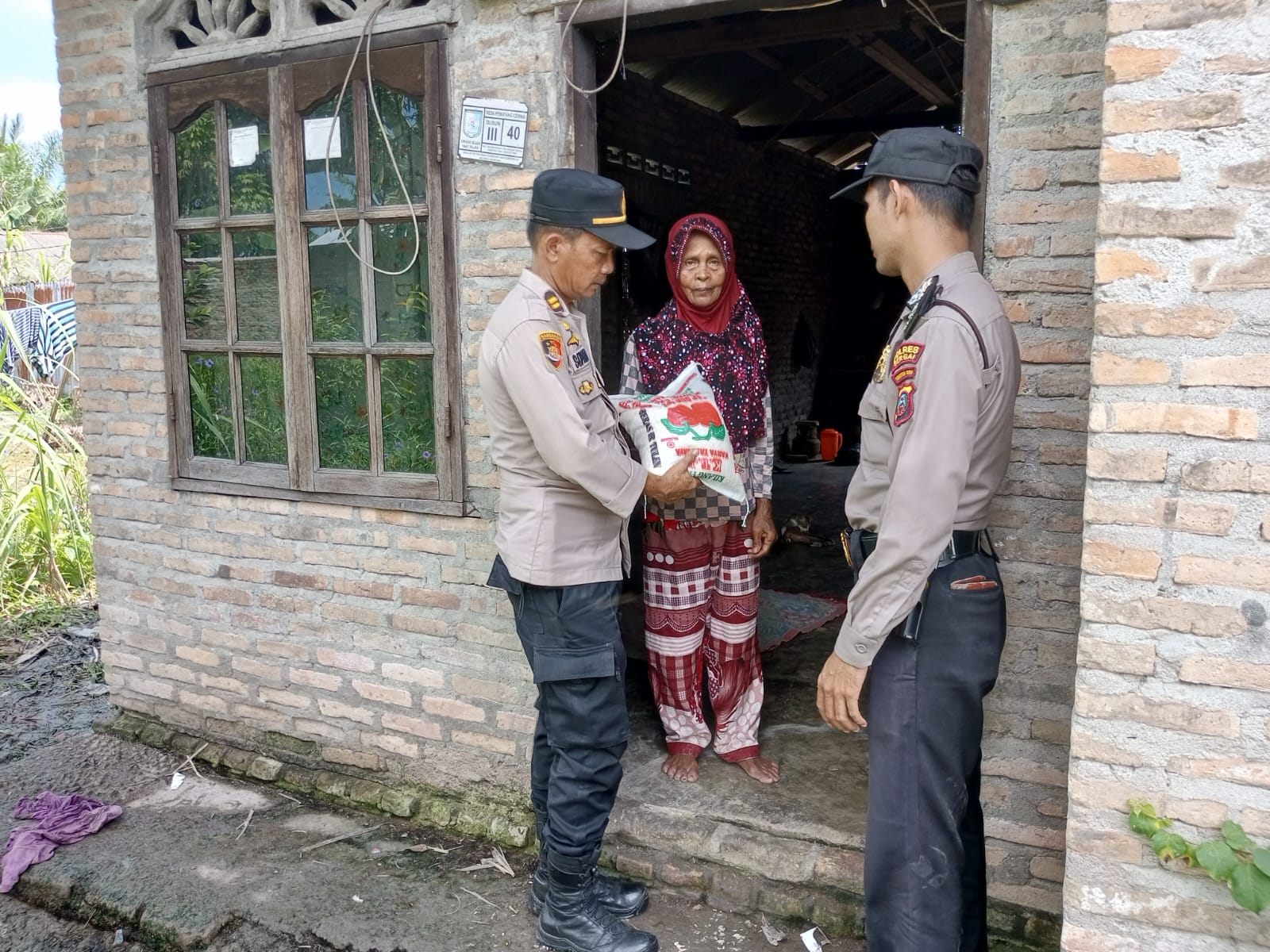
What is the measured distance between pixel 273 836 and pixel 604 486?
1.91 meters

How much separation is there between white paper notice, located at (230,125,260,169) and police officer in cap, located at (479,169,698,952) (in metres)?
1.51

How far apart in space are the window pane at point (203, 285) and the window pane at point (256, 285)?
80mm

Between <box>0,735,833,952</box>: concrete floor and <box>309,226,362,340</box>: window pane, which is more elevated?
<box>309,226,362,340</box>: window pane

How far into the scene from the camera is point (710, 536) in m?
3.38

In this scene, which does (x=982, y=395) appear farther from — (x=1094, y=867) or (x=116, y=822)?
(x=116, y=822)

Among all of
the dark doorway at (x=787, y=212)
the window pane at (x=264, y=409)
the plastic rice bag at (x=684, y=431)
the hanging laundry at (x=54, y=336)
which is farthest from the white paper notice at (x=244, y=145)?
the hanging laundry at (x=54, y=336)

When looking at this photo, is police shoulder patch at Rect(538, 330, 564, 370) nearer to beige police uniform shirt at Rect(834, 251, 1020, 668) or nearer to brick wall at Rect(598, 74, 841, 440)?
beige police uniform shirt at Rect(834, 251, 1020, 668)

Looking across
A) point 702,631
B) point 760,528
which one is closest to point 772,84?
point 760,528

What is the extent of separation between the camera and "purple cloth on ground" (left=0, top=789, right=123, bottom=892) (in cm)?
326

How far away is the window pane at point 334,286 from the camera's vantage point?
11.3 feet

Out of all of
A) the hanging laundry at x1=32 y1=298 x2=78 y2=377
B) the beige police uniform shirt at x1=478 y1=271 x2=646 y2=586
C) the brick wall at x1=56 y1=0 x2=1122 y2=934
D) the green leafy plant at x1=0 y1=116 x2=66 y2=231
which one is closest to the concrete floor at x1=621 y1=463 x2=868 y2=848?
the brick wall at x1=56 y1=0 x2=1122 y2=934

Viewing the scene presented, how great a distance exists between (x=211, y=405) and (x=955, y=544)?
2.96 metres

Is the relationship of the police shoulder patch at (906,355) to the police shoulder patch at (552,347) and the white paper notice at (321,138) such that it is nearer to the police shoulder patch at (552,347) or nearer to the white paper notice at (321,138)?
the police shoulder patch at (552,347)

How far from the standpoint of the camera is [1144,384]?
1.89 metres
